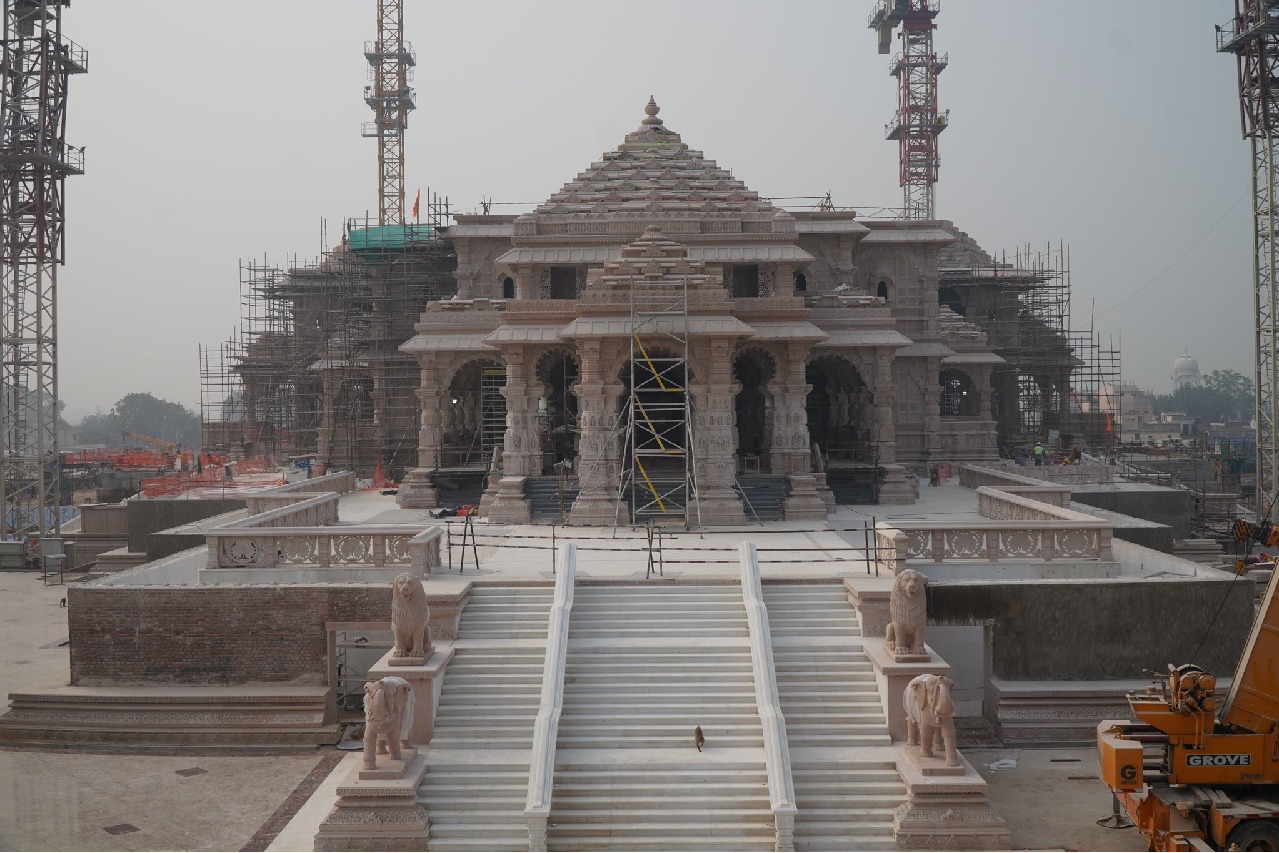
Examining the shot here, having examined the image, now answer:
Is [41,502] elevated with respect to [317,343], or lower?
lower

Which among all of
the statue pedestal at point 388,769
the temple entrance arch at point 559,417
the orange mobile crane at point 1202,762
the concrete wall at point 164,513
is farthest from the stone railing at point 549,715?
the concrete wall at point 164,513

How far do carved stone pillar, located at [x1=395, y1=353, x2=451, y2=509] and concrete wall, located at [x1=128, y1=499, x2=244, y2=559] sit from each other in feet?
15.4

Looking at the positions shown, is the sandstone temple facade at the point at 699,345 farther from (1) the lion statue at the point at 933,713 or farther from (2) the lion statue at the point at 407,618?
(1) the lion statue at the point at 933,713

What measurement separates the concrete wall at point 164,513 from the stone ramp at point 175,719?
46.5 feet

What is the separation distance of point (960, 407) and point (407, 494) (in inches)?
1012

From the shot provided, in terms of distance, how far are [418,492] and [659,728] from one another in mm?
18287

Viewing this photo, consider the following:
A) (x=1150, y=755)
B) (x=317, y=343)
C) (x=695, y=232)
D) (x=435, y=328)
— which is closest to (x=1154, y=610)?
(x=1150, y=755)

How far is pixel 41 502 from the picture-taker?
1454 inches

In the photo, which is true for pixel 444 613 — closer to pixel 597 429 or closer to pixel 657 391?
pixel 597 429

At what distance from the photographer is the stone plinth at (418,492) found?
31.2 metres

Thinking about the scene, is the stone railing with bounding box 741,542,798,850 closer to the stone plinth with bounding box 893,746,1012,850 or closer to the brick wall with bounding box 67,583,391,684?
the stone plinth with bounding box 893,746,1012,850

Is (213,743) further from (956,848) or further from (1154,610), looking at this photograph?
(1154,610)

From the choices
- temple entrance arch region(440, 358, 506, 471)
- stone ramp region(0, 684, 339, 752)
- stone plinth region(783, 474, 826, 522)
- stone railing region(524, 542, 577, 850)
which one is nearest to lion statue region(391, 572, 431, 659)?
stone railing region(524, 542, 577, 850)

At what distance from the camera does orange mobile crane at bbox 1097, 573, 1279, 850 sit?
1158 cm
